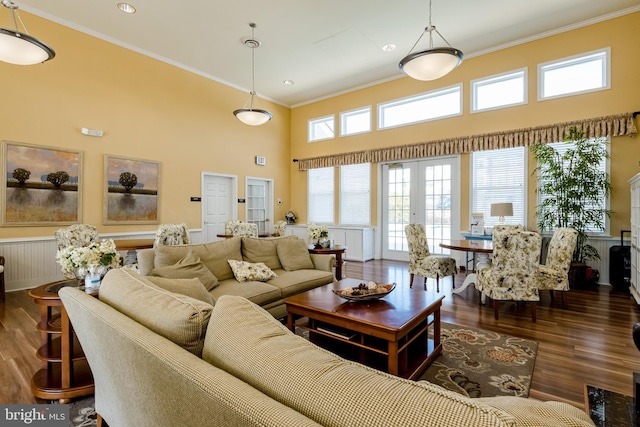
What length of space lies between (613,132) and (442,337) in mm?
4374

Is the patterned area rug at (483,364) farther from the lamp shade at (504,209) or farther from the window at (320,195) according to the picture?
the window at (320,195)

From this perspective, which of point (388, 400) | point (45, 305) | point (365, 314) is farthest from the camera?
point (365, 314)

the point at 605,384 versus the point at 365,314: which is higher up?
the point at 365,314

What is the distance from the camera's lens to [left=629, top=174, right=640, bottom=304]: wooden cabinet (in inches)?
146

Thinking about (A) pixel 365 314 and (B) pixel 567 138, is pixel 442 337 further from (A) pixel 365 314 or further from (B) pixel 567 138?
(B) pixel 567 138

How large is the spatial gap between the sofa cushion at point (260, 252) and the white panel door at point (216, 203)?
11.9 ft

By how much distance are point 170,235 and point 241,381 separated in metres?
4.43

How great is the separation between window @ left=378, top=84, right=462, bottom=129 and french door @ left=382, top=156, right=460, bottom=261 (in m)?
0.91

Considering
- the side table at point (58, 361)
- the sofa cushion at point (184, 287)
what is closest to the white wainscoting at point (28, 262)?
the side table at point (58, 361)

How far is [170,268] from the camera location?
265cm

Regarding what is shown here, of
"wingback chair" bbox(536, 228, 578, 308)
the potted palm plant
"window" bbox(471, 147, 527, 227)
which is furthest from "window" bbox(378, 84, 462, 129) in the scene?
"wingback chair" bbox(536, 228, 578, 308)

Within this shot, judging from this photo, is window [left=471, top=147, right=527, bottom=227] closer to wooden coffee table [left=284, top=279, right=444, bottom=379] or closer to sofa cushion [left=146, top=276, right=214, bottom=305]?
wooden coffee table [left=284, top=279, right=444, bottom=379]

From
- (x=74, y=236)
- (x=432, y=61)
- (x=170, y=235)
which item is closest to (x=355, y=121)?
(x=432, y=61)

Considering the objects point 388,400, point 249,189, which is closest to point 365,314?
point 388,400
